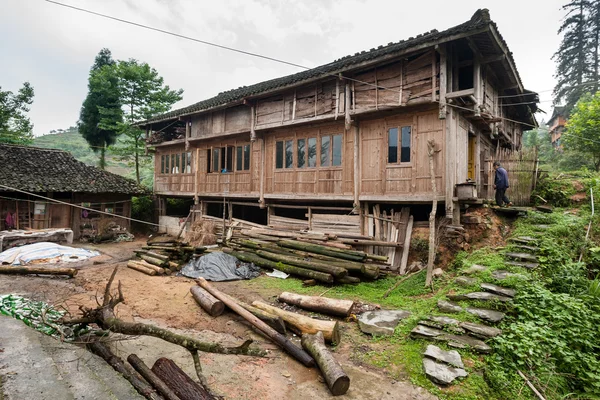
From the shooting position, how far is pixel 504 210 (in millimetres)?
9789

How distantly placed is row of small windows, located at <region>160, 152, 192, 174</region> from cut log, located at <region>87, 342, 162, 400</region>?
48.2ft

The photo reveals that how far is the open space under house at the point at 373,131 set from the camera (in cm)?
902

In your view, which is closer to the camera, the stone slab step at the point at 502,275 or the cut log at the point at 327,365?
the cut log at the point at 327,365

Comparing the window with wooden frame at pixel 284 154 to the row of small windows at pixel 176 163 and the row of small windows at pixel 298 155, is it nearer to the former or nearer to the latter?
the row of small windows at pixel 298 155

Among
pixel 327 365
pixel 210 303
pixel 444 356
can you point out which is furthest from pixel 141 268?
pixel 444 356

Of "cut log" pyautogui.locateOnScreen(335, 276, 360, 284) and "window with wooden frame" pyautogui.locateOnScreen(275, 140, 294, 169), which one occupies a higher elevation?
"window with wooden frame" pyautogui.locateOnScreen(275, 140, 294, 169)

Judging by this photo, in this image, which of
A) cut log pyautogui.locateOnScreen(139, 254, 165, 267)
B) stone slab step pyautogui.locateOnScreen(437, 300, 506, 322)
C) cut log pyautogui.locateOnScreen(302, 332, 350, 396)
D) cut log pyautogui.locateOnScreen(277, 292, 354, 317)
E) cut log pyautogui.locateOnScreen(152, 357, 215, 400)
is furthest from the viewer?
cut log pyautogui.locateOnScreen(139, 254, 165, 267)

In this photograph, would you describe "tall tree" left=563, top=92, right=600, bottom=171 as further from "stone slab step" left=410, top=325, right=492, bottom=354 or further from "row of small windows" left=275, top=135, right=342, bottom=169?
"stone slab step" left=410, top=325, right=492, bottom=354

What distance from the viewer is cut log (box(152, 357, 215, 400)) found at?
3363 millimetres

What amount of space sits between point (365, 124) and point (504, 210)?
18.2 feet

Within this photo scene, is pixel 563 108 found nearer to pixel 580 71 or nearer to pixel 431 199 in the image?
pixel 580 71

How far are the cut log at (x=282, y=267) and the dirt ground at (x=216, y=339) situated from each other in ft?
4.95

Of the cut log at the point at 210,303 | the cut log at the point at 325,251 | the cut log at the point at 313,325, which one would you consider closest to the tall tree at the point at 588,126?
the cut log at the point at 325,251

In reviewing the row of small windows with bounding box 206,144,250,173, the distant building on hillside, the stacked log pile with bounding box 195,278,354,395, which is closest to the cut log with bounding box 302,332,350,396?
the stacked log pile with bounding box 195,278,354,395
